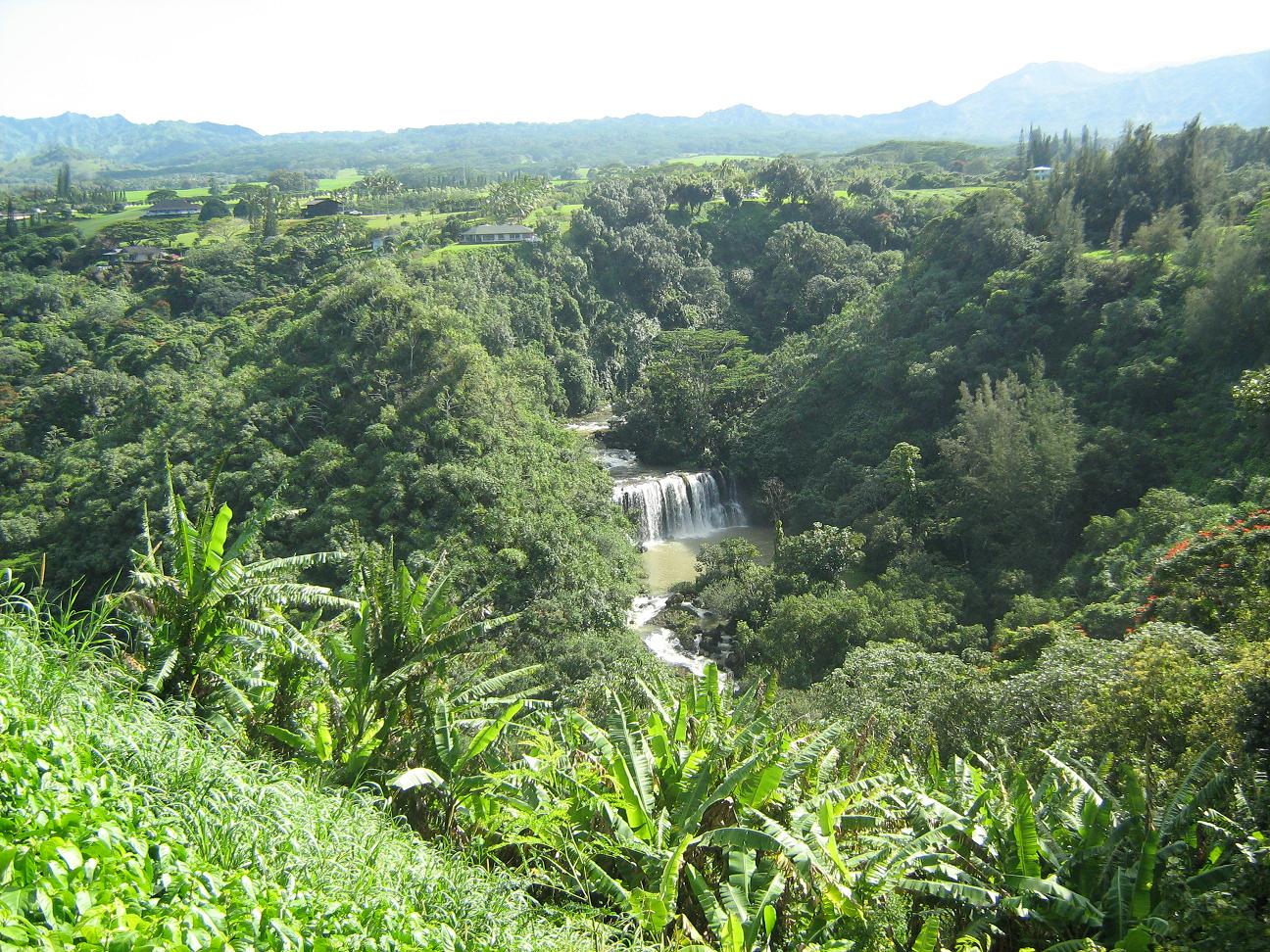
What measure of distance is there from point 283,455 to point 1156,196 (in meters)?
38.1

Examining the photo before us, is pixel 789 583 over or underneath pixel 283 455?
underneath

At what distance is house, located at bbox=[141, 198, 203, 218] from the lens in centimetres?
7688

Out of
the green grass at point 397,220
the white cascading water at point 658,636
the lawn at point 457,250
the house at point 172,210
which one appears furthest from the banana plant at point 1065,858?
the house at point 172,210

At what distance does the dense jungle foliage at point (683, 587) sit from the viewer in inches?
203

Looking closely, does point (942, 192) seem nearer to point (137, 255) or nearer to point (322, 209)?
point (322, 209)

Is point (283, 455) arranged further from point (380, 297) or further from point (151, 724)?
point (151, 724)

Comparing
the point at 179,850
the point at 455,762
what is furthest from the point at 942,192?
the point at 179,850

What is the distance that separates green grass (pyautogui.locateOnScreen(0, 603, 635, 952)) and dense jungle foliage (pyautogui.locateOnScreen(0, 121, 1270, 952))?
35 millimetres

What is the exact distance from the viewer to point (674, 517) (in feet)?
109

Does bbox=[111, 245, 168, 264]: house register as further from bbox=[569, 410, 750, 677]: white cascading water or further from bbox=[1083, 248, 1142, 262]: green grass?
bbox=[1083, 248, 1142, 262]: green grass

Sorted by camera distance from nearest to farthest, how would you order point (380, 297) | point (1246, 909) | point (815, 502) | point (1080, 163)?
point (1246, 909), point (380, 297), point (815, 502), point (1080, 163)

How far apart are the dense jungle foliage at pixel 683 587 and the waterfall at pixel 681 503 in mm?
1900

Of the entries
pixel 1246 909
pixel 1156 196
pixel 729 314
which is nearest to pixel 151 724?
pixel 1246 909

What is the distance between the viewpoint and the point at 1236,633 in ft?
35.2
